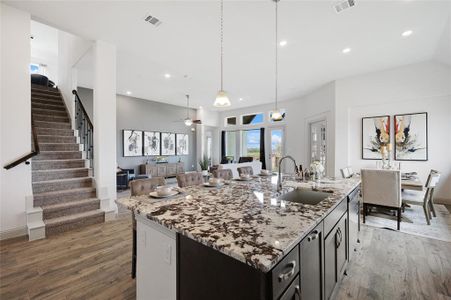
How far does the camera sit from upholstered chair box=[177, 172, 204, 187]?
2697 millimetres

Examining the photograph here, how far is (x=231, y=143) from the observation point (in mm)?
10422

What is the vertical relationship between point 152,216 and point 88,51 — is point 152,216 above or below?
below

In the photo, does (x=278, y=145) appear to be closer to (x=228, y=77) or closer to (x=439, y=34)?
(x=228, y=77)

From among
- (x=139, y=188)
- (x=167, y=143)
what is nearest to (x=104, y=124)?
Result: (x=139, y=188)

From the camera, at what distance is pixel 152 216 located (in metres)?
1.30

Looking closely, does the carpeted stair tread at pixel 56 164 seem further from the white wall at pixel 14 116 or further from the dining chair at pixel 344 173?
the dining chair at pixel 344 173

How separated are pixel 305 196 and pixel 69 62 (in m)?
6.44

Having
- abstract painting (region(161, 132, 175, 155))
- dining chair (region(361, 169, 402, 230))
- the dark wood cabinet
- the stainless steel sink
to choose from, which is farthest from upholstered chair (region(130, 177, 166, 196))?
abstract painting (region(161, 132, 175, 155))

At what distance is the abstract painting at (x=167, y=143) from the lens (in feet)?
28.0

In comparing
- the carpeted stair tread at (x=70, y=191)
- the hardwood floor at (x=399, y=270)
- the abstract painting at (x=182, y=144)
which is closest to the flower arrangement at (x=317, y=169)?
the hardwood floor at (x=399, y=270)

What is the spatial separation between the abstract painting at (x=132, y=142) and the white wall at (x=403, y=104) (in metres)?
6.83

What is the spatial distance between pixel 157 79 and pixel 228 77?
6.84ft

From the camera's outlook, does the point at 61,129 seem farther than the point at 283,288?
Yes

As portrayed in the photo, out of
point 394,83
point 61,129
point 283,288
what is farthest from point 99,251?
point 394,83
